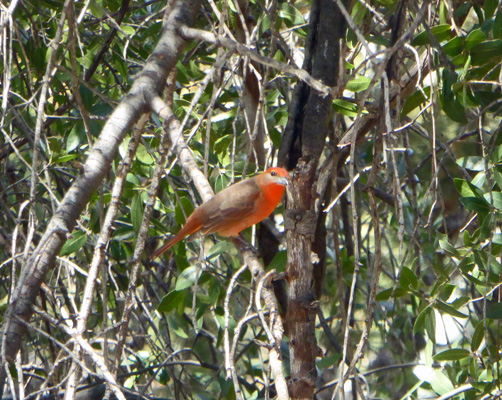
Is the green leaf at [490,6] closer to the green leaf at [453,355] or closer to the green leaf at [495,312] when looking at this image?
the green leaf at [495,312]

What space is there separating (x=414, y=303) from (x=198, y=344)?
62.4 inches

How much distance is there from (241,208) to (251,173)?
465 millimetres

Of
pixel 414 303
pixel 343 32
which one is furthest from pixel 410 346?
pixel 343 32

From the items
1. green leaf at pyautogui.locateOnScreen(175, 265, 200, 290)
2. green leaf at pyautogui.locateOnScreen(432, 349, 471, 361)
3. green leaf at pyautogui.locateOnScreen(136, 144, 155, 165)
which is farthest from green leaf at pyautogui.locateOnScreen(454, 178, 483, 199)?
green leaf at pyautogui.locateOnScreen(136, 144, 155, 165)

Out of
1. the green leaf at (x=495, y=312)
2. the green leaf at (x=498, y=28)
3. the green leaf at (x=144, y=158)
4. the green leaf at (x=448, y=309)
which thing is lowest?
the green leaf at (x=495, y=312)

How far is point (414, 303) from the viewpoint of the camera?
14.7 feet

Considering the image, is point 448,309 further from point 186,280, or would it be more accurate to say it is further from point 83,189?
point 83,189

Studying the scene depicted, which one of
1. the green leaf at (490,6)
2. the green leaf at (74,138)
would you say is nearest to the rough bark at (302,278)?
the green leaf at (490,6)

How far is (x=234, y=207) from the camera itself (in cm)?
396

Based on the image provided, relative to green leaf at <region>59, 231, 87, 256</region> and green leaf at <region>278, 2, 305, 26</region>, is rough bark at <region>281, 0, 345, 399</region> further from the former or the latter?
green leaf at <region>278, 2, 305, 26</region>

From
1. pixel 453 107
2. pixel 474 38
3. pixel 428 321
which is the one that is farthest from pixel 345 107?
pixel 428 321

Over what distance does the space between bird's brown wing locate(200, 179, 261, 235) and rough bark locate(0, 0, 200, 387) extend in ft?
4.22

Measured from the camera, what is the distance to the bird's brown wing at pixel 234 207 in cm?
388

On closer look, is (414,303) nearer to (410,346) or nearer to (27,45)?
(410,346)
